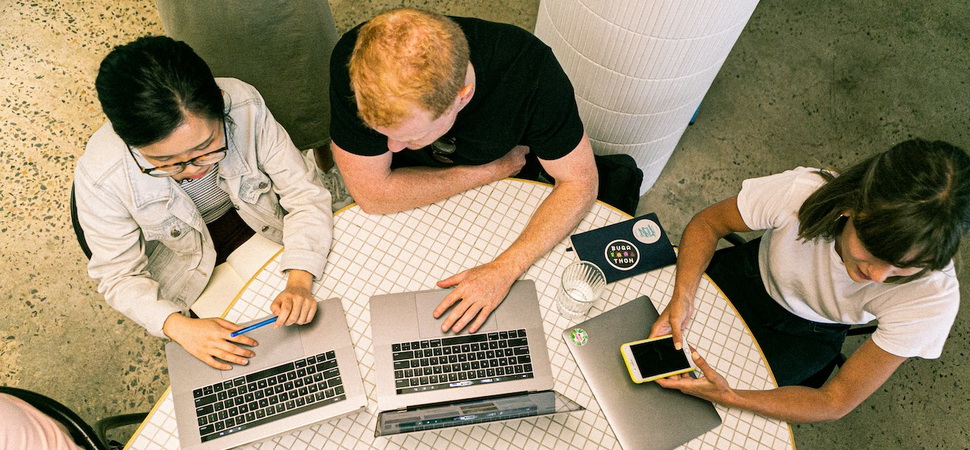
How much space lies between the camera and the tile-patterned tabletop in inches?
48.8

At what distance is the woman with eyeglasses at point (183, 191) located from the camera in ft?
3.72

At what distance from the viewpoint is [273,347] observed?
1.28m

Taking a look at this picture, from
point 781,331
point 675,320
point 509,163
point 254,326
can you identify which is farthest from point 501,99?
point 781,331

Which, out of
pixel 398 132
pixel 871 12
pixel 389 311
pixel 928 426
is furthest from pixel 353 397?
pixel 871 12

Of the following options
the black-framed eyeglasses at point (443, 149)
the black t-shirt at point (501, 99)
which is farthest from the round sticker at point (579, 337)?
the black-framed eyeglasses at point (443, 149)

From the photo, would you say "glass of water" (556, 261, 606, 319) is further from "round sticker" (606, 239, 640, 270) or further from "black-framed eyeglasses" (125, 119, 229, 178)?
"black-framed eyeglasses" (125, 119, 229, 178)

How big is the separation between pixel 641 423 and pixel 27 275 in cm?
222

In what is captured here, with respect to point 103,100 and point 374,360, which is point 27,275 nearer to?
point 103,100

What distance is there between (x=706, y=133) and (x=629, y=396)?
66.7 inches

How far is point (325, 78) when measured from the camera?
165 centimetres

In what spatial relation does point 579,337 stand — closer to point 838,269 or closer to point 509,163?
point 509,163

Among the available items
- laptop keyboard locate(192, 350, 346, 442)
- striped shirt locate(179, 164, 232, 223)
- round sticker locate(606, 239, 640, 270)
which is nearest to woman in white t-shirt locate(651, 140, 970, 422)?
round sticker locate(606, 239, 640, 270)

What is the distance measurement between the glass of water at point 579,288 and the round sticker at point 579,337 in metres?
0.04

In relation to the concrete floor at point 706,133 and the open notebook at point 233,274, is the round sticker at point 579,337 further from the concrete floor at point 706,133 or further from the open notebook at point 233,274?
the concrete floor at point 706,133
